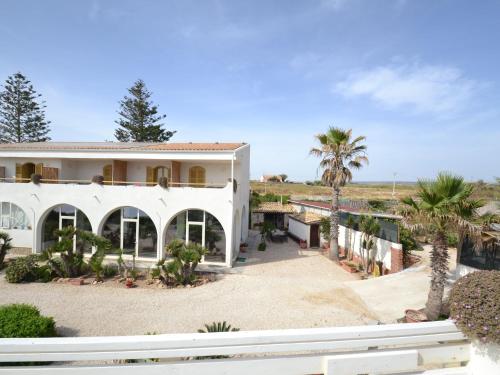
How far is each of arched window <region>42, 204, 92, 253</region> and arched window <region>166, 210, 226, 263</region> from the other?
595cm

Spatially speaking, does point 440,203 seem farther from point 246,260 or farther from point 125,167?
point 125,167

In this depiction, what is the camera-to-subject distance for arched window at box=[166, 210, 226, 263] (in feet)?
55.1

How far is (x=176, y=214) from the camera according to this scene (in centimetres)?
1689

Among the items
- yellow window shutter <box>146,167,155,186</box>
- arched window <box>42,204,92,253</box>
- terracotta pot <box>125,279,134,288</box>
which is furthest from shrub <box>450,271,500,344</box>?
arched window <box>42,204,92,253</box>

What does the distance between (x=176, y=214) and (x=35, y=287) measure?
23.9 feet

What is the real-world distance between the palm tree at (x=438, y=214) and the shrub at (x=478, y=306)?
5.32m

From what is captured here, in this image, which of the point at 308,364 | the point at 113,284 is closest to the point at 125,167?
the point at 113,284

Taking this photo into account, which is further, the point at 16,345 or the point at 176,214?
the point at 176,214

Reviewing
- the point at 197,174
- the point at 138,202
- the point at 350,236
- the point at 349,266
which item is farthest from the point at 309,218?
the point at 138,202

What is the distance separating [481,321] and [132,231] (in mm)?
17766

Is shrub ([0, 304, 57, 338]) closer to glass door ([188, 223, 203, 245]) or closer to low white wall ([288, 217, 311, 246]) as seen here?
glass door ([188, 223, 203, 245])

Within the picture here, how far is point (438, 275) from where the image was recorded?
28.7 ft

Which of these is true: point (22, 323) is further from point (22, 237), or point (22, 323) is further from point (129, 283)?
point (22, 237)

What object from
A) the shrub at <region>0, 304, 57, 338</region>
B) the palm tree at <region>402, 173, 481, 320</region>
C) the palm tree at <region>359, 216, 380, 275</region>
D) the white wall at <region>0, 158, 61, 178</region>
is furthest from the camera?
the white wall at <region>0, 158, 61, 178</region>
